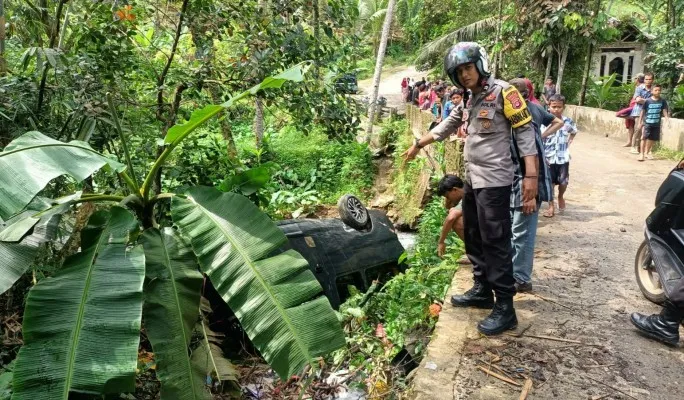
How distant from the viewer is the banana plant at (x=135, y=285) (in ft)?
7.30

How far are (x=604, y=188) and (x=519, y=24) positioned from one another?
9716 mm

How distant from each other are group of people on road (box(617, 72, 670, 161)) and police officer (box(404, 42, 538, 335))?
27.1 feet

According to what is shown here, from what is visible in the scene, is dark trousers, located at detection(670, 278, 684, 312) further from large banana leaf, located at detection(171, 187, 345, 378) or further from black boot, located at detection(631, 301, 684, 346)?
large banana leaf, located at detection(171, 187, 345, 378)

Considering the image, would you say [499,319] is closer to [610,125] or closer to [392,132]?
[392,132]

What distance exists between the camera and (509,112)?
3445 millimetres

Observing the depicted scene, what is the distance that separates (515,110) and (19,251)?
288 cm

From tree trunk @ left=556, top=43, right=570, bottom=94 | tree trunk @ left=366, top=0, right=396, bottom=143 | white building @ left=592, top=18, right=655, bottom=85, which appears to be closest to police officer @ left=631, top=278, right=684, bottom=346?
tree trunk @ left=366, top=0, right=396, bottom=143

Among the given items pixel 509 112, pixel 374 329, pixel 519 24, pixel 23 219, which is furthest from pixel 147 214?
pixel 519 24

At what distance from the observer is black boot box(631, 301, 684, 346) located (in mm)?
3584

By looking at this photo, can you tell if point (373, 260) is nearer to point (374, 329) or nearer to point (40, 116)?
point (374, 329)

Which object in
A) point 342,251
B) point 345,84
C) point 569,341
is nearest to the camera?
point 569,341

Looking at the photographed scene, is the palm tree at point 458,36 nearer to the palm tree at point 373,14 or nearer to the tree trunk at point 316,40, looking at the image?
the palm tree at point 373,14

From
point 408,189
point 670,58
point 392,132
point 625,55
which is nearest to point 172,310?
point 408,189

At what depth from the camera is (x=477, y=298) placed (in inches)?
161
